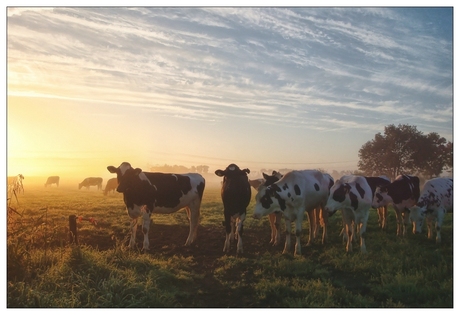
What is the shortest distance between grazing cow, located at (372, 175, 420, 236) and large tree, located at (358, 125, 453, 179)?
1.64m

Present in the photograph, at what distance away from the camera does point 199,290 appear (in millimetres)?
7582

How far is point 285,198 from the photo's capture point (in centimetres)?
1090

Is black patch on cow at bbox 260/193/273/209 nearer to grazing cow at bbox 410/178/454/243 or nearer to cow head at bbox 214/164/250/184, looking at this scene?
cow head at bbox 214/164/250/184

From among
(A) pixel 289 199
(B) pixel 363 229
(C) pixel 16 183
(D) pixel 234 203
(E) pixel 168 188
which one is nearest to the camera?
(C) pixel 16 183

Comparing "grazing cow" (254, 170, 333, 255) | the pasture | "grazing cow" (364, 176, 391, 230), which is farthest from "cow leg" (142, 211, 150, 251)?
"grazing cow" (364, 176, 391, 230)

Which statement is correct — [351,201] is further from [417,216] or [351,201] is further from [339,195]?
[417,216]

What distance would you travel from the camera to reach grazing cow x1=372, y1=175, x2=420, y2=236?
13481 mm

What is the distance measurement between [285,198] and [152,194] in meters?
3.93

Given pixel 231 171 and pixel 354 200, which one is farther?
pixel 231 171


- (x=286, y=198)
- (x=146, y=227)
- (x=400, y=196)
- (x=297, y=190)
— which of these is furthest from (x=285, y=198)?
(x=400, y=196)

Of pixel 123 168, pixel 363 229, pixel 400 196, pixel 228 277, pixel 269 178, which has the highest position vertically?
pixel 123 168
